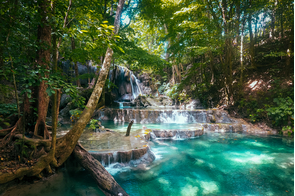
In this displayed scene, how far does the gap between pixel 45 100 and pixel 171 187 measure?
3.61 meters

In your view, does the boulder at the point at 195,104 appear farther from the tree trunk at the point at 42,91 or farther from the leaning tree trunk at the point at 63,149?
the tree trunk at the point at 42,91

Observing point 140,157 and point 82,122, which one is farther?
point 140,157

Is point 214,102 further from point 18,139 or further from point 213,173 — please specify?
point 18,139

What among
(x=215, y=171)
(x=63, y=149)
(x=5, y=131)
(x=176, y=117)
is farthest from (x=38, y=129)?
(x=176, y=117)

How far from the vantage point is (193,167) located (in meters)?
4.86

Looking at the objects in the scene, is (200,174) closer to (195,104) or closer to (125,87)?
(195,104)

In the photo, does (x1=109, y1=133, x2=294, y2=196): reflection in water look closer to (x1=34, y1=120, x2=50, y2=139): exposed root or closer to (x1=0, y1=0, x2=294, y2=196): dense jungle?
(x1=0, y1=0, x2=294, y2=196): dense jungle

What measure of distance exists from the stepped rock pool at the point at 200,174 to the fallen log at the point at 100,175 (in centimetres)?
28

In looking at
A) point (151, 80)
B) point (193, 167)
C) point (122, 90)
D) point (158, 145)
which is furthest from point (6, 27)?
point (151, 80)

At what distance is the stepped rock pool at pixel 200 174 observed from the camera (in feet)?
11.6

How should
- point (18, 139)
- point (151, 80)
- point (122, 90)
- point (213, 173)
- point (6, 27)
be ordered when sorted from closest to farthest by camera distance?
point (6, 27), point (18, 139), point (213, 173), point (122, 90), point (151, 80)

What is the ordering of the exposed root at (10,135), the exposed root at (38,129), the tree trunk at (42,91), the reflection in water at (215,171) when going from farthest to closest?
the reflection in water at (215,171) < the exposed root at (38,129) < the tree trunk at (42,91) < the exposed root at (10,135)

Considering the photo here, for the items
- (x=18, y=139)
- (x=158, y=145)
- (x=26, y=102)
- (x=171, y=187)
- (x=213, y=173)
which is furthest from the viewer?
(x=158, y=145)

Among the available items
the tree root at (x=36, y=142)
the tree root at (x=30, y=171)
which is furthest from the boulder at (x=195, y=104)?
the tree root at (x=30, y=171)
